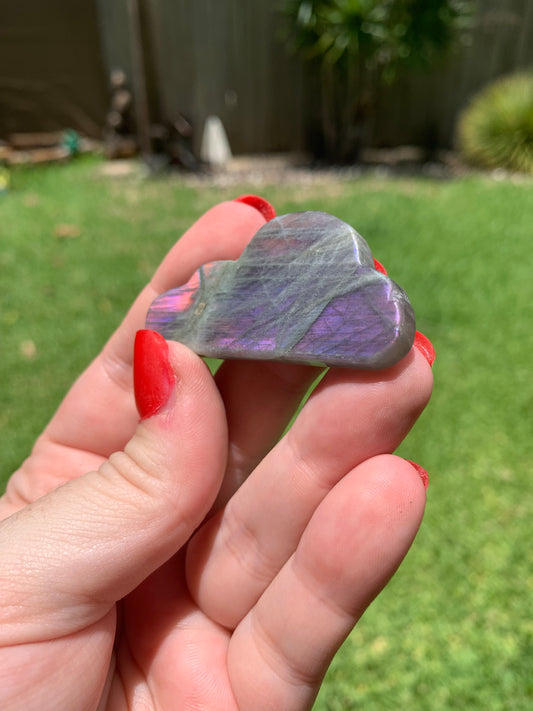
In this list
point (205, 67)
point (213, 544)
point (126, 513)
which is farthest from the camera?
point (205, 67)

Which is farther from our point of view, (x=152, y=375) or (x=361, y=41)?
(x=361, y=41)

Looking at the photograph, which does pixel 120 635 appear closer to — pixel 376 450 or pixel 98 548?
pixel 98 548

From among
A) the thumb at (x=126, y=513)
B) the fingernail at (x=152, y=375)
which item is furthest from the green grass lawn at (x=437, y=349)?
the fingernail at (x=152, y=375)

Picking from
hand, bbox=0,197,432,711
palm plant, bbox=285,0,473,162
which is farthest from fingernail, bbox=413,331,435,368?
palm plant, bbox=285,0,473,162

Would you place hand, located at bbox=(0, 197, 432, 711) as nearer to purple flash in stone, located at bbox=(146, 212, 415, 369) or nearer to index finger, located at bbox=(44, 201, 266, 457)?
purple flash in stone, located at bbox=(146, 212, 415, 369)

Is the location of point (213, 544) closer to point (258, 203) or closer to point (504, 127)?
point (258, 203)

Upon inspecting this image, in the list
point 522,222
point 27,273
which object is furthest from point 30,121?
point 522,222

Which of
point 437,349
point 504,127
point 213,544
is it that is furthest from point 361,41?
point 213,544
